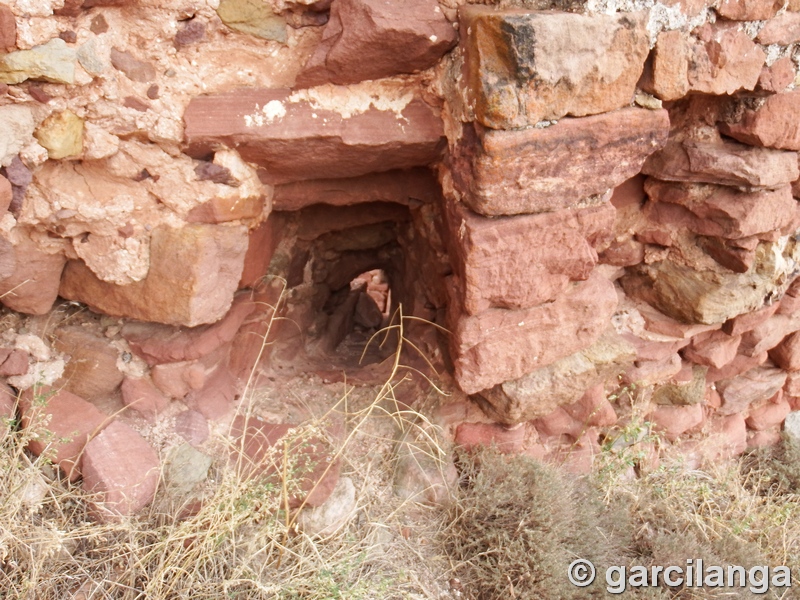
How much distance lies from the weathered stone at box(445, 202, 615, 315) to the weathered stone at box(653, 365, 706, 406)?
125 centimetres

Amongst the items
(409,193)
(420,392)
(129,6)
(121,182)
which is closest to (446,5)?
(409,193)

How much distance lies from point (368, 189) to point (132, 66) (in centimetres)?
99

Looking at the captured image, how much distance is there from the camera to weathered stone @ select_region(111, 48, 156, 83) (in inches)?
69.4

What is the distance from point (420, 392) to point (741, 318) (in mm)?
1647

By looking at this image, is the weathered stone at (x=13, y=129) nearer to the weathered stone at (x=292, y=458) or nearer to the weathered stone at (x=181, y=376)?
the weathered stone at (x=181, y=376)

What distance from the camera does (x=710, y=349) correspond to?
3027 mm

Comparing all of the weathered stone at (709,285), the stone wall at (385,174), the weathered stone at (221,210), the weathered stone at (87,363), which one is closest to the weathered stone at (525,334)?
the stone wall at (385,174)

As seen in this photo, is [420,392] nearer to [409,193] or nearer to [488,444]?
[488,444]

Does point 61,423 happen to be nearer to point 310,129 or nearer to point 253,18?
point 310,129

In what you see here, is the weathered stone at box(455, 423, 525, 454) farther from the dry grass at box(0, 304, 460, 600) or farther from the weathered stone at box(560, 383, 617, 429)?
the dry grass at box(0, 304, 460, 600)

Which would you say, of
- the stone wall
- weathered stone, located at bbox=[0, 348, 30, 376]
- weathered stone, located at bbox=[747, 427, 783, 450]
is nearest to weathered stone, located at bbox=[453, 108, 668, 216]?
the stone wall

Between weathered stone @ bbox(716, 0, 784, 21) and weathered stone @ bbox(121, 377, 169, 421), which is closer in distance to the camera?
weathered stone @ bbox(716, 0, 784, 21)

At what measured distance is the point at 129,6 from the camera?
173 centimetres

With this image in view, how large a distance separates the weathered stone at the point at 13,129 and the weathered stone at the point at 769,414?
3906 mm
